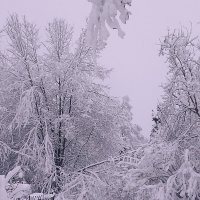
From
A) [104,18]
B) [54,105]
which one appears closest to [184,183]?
[104,18]

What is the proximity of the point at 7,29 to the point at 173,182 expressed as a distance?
9.75 meters

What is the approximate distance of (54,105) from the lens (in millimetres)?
14961

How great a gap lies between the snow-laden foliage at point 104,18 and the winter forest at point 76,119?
703cm

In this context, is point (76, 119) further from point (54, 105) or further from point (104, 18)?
point (104, 18)

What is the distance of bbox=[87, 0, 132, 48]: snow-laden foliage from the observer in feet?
5.74

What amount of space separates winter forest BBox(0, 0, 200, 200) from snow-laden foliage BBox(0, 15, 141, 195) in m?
0.04

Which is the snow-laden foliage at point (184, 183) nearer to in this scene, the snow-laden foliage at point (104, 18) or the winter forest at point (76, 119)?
the winter forest at point (76, 119)

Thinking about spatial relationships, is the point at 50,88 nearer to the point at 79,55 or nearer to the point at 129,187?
the point at 79,55

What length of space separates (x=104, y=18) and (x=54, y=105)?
1334 cm

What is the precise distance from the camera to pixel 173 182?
320 inches

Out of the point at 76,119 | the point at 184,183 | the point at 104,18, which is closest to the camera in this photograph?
the point at 104,18

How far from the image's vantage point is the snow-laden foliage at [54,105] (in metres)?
13.5

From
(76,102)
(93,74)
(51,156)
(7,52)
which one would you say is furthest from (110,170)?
(7,52)

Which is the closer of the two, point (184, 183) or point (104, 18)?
Answer: point (104, 18)
